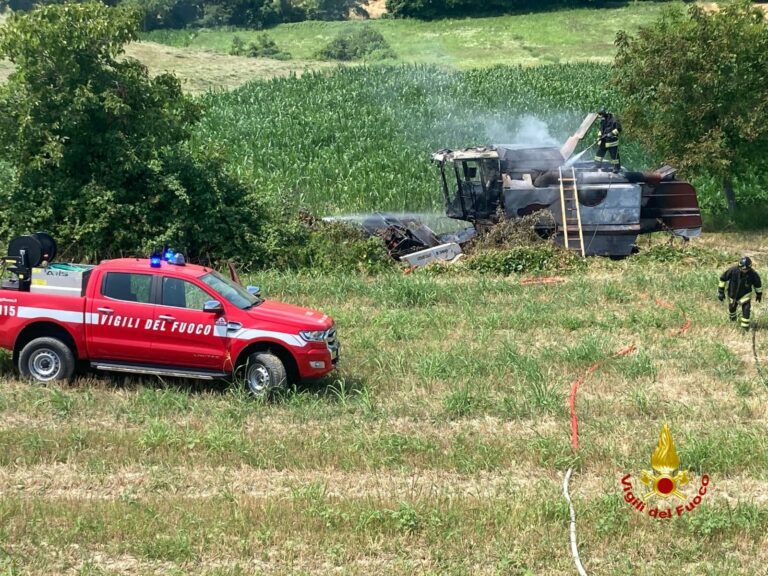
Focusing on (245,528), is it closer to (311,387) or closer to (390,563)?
(390,563)

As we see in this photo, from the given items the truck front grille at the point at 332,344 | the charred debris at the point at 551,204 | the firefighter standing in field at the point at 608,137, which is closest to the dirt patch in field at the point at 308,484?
the truck front grille at the point at 332,344

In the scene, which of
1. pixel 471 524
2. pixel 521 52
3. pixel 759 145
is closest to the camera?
pixel 471 524

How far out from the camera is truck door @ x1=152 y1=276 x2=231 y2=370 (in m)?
11.5

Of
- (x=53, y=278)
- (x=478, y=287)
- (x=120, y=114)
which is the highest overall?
(x=120, y=114)

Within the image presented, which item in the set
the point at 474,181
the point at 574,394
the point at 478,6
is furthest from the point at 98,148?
the point at 478,6

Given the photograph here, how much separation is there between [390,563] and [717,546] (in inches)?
108

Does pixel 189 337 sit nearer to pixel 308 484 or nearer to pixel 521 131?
pixel 308 484

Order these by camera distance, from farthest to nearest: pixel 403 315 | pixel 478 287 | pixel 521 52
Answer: pixel 521 52 < pixel 478 287 < pixel 403 315

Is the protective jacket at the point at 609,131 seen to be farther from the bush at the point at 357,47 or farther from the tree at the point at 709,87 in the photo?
the bush at the point at 357,47

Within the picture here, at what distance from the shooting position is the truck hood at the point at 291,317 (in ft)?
37.7

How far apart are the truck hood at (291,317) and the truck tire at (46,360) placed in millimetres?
2361

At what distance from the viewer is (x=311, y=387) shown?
12094mm

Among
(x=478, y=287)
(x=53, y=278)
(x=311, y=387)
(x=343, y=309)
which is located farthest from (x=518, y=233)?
(x=53, y=278)

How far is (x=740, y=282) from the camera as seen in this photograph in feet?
48.6
